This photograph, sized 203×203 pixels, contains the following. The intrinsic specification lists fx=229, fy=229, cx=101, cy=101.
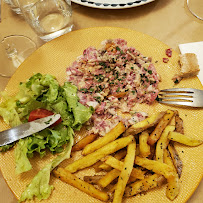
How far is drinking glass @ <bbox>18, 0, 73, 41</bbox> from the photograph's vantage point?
8.02 feet

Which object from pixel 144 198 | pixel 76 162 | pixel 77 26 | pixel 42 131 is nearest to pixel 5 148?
pixel 42 131

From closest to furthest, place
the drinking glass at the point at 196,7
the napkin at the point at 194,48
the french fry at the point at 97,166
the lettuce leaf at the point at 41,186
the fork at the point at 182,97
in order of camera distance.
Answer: the lettuce leaf at the point at 41,186
the french fry at the point at 97,166
the fork at the point at 182,97
the napkin at the point at 194,48
the drinking glass at the point at 196,7

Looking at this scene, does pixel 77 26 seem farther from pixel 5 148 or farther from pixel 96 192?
pixel 96 192

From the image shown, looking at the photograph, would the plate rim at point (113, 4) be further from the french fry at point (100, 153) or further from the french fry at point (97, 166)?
the french fry at point (97, 166)

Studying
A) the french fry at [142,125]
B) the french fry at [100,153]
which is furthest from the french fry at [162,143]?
the french fry at [100,153]

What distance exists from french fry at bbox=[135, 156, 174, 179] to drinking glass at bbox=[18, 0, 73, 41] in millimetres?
1635

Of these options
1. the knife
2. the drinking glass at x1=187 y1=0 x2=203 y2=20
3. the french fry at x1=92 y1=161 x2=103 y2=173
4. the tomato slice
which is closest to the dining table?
the drinking glass at x1=187 y1=0 x2=203 y2=20

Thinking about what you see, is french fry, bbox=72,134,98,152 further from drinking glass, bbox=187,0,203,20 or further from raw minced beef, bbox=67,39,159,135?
drinking glass, bbox=187,0,203,20

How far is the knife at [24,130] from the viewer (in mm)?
1788

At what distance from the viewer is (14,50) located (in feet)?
8.55

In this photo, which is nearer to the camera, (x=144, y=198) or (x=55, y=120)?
(x=144, y=198)

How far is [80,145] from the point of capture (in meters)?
1.84

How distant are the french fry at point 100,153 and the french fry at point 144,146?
0.08 meters

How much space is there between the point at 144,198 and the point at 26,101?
4.02 ft
